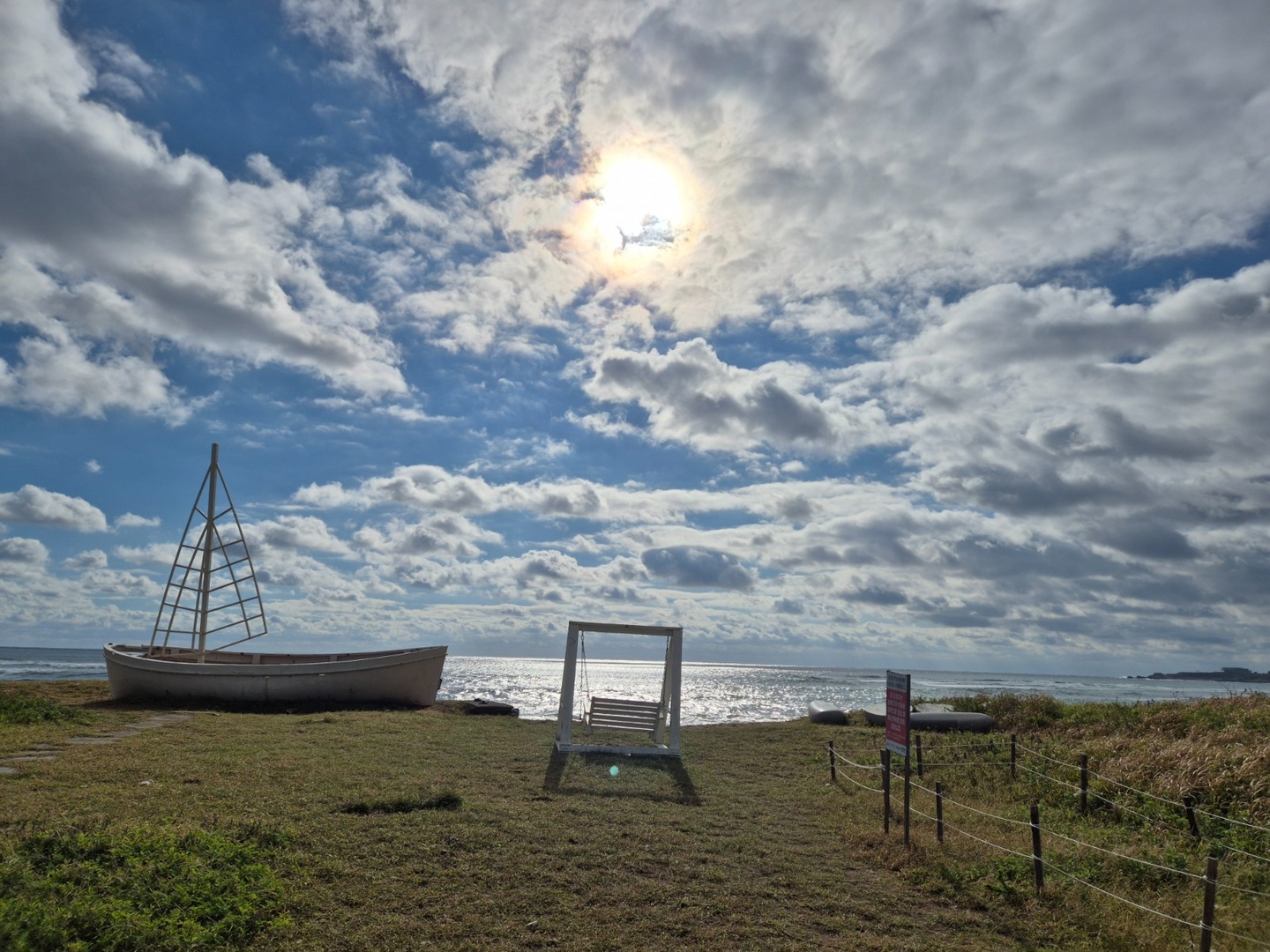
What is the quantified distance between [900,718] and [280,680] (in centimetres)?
2044

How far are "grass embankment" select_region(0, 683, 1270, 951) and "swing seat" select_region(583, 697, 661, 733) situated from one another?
8.62 feet

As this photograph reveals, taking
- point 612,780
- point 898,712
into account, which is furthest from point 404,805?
point 898,712

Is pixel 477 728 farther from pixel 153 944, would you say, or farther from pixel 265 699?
pixel 153 944

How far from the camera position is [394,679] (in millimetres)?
25734

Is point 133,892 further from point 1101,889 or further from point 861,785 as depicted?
point 861,785

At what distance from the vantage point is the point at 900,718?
10.2 meters

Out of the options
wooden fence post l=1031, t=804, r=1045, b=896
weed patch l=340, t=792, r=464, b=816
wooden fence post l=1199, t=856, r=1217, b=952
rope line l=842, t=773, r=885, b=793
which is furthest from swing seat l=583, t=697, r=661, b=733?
wooden fence post l=1199, t=856, r=1217, b=952

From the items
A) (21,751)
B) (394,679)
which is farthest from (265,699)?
(21,751)

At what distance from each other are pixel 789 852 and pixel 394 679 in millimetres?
18988

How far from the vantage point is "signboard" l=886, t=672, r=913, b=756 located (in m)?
10.1

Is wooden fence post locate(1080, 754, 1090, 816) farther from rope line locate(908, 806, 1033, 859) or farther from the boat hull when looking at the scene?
the boat hull

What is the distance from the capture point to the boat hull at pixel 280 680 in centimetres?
2394

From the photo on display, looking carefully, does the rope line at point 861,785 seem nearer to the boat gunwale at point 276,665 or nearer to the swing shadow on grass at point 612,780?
the swing shadow on grass at point 612,780

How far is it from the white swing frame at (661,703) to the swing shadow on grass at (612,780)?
0.49 ft
